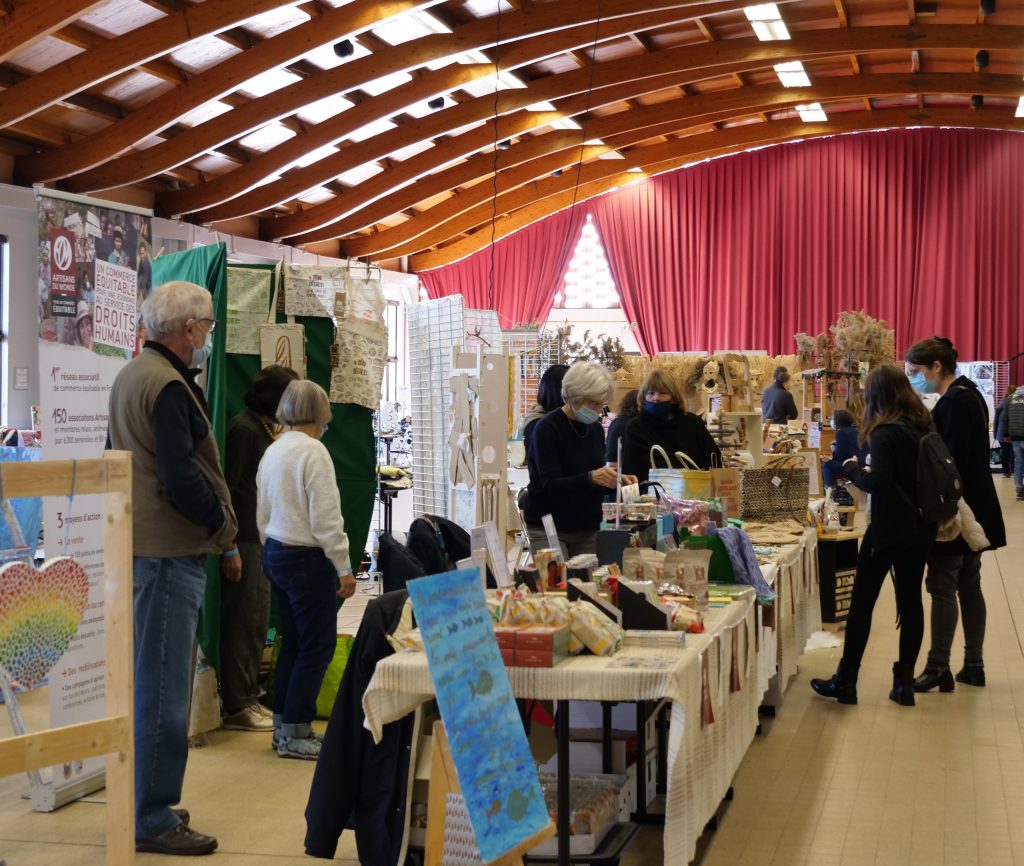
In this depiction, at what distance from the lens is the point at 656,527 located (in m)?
3.79

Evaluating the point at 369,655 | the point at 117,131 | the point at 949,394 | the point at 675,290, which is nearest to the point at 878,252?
the point at 675,290

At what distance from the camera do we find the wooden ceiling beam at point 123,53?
9430mm

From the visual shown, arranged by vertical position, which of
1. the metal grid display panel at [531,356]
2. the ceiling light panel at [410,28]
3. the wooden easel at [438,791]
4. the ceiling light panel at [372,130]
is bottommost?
the wooden easel at [438,791]

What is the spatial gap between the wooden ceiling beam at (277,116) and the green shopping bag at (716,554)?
30.1 ft

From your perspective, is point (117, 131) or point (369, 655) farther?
point (117, 131)

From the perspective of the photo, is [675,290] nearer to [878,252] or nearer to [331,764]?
[878,252]

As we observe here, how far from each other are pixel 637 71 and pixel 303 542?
36.9 feet

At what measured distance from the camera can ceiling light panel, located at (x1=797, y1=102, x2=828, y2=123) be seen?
17750 millimetres

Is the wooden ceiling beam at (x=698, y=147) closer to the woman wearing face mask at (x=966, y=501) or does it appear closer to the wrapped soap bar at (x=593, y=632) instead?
the woman wearing face mask at (x=966, y=501)

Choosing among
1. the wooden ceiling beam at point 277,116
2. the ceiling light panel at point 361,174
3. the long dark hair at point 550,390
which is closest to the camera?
the long dark hair at point 550,390

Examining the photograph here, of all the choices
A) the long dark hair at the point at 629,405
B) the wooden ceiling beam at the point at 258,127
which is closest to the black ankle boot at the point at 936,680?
the long dark hair at the point at 629,405

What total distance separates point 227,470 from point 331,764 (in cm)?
183

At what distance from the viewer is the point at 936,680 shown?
5188 mm

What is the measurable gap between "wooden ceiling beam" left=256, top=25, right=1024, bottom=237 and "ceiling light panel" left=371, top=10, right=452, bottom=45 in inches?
66.7
